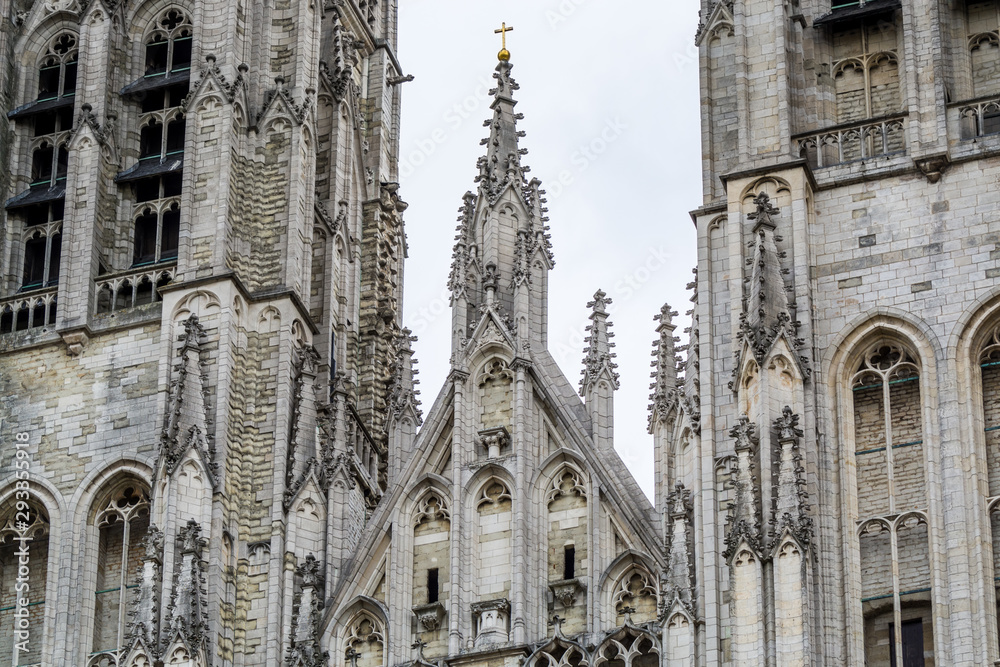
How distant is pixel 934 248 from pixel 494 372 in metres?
5.74

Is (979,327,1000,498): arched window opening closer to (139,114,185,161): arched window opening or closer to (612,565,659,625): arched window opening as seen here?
(612,565,659,625): arched window opening

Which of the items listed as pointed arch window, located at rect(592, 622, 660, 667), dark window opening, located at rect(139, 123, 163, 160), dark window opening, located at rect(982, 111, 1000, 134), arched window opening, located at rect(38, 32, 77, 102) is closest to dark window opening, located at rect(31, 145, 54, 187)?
arched window opening, located at rect(38, 32, 77, 102)

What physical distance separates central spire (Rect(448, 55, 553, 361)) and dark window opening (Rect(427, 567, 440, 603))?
9.56ft

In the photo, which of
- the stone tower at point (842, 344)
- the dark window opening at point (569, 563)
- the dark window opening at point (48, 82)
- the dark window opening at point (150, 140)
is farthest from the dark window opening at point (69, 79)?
the dark window opening at point (569, 563)

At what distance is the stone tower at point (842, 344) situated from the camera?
30.8 m

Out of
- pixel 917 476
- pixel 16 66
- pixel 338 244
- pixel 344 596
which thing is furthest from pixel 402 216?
pixel 917 476

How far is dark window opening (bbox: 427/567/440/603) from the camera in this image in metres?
33.9

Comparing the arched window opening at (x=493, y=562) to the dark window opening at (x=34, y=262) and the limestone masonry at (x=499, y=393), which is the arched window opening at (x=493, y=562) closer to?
the limestone masonry at (x=499, y=393)

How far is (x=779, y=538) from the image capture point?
3036cm

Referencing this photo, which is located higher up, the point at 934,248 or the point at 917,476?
the point at 934,248

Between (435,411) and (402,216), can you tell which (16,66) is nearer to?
(402,216)

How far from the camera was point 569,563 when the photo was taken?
33469 millimetres

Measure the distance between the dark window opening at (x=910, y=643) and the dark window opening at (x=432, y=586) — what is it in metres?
5.75

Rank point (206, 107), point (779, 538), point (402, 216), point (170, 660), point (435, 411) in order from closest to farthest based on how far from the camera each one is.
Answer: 1. point (779, 538)
2. point (170, 660)
3. point (435, 411)
4. point (206, 107)
5. point (402, 216)
